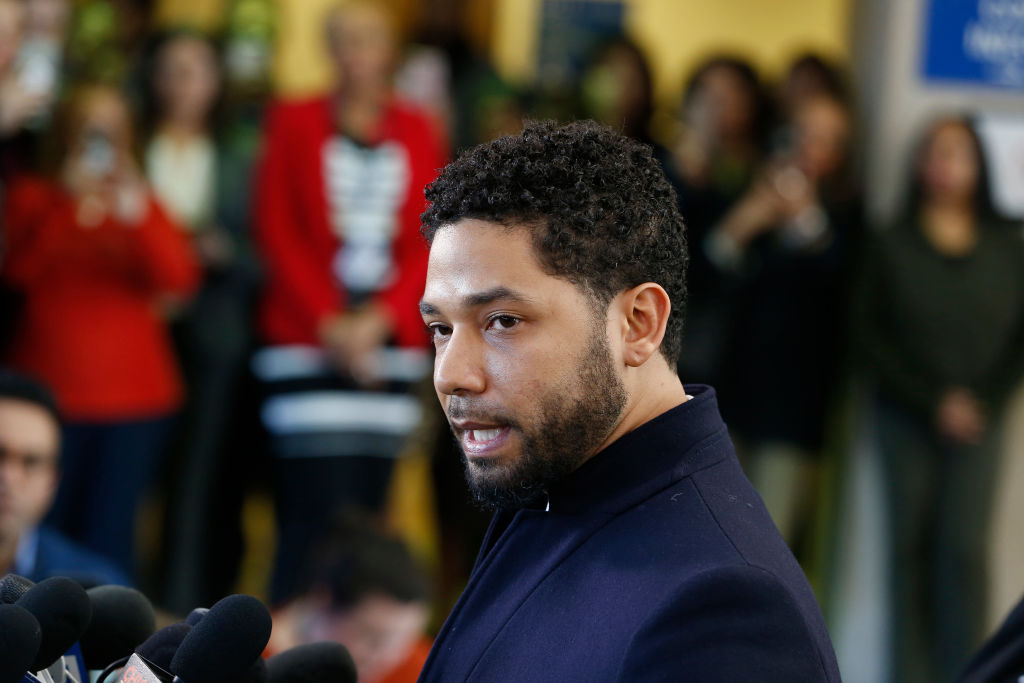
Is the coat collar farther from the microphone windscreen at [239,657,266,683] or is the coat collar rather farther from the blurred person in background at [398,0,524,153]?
the blurred person in background at [398,0,524,153]

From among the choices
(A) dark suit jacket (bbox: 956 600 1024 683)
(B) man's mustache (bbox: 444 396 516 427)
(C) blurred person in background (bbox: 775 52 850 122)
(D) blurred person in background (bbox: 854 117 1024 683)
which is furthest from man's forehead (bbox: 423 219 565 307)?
(C) blurred person in background (bbox: 775 52 850 122)

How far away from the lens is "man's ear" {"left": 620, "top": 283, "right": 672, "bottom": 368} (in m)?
1.55

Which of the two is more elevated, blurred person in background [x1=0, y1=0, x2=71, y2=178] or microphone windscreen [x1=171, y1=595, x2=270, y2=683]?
blurred person in background [x1=0, y1=0, x2=71, y2=178]

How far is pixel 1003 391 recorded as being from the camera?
4754 millimetres

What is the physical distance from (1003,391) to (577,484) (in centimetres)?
353

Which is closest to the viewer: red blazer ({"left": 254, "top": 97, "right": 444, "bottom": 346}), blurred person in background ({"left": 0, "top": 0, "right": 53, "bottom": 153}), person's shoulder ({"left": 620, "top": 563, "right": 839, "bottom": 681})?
person's shoulder ({"left": 620, "top": 563, "right": 839, "bottom": 681})

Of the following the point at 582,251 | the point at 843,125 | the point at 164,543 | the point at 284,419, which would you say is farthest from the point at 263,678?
the point at 843,125

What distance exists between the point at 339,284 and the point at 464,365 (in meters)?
2.79

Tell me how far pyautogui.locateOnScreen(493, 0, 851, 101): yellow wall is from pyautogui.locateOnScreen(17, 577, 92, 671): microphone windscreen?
5044 millimetres

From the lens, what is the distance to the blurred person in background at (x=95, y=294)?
409 centimetres

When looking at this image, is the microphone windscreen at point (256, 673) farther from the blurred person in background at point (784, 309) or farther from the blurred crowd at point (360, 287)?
the blurred person in background at point (784, 309)

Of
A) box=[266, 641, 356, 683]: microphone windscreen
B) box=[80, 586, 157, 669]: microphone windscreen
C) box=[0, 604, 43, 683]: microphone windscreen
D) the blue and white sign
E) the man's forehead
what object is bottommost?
box=[266, 641, 356, 683]: microphone windscreen

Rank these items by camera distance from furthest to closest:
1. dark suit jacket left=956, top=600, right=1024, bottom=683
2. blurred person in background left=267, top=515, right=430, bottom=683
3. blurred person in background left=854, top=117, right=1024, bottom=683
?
blurred person in background left=854, top=117, right=1024, bottom=683 < blurred person in background left=267, top=515, right=430, bottom=683 < dark suit jacket left=956, top=600, right=1024, bottom=683

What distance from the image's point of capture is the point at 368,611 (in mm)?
3295
